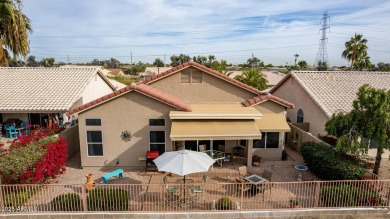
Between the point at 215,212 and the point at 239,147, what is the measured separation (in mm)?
10257

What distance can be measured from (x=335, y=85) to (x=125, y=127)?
2395cm

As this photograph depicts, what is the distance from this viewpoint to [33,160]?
16.2m

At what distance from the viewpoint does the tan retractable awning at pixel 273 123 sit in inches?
860

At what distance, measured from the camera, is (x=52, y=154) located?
17750 millimetres

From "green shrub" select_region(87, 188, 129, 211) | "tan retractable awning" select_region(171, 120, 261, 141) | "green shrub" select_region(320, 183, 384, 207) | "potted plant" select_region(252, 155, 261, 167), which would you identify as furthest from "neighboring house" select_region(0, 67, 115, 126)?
"green shrub" select_region(320, 183, 384, 207)

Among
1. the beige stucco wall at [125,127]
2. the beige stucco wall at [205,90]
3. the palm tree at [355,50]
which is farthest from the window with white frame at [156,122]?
the palm tree at [355,50]

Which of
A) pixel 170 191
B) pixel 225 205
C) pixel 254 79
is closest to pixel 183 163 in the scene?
pixel 170 191

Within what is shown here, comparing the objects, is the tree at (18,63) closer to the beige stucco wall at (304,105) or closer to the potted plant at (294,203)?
the beige stucco wall at (304,105)

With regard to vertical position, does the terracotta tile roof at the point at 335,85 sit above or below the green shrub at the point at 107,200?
above

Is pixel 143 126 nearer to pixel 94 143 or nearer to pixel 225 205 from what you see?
pixel 94 143

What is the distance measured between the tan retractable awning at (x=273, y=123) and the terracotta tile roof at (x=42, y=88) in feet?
60.2

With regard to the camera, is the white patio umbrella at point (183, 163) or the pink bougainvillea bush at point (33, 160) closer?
the white patio umbrella at point (183, 163)

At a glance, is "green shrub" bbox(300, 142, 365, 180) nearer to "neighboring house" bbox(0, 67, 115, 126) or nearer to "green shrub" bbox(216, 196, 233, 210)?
"green shrub" bbox(216, 196, 233, 210)

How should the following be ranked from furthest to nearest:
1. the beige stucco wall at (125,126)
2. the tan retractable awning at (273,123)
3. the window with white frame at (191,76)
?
the window with white frame at (191,76) → the tan retractable awning at (273,123) → the beige stucco wall at (125,126)
